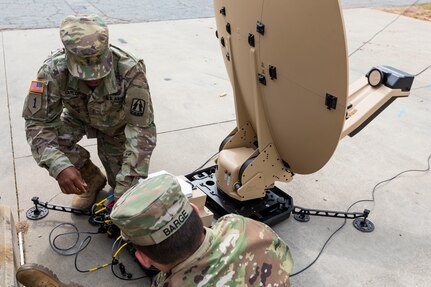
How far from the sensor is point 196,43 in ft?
22.7

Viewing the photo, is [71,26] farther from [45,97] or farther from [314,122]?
[314,122]

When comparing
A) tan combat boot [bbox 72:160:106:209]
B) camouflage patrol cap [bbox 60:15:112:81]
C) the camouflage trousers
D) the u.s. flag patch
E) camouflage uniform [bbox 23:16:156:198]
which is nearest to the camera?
camouflage patrol cap [bbox 60:15:112:81]

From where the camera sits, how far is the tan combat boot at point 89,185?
3.02m

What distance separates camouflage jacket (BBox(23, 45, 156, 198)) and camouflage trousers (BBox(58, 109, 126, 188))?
178 mm

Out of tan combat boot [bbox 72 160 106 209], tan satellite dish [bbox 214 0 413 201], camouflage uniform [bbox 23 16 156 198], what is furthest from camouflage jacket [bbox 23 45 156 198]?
tan satellite dish [bbox 214 0 413 201]

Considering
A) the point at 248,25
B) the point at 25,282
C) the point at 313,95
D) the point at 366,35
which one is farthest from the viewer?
the point at 366,35

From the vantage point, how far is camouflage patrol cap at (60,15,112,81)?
2.33 m

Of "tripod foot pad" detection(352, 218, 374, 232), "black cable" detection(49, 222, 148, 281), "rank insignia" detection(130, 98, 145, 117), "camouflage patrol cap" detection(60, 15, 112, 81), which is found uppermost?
"camouflage patrol cap" detection(60, 15, 112, 81)

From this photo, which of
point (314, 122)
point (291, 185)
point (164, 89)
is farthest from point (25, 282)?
point (164, 89)

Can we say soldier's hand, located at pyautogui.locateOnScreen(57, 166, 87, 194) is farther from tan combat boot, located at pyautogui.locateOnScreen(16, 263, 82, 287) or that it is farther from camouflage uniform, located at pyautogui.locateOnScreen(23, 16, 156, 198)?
tan combat boot, located at pyautogui.locateOnScreen(16, 263, 82, 287)

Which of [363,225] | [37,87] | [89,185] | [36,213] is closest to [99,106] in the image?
[37,87]

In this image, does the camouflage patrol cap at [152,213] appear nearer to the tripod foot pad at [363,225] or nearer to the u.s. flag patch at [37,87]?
the u.s. flag patch at [37,87]

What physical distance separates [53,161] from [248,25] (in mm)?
1368

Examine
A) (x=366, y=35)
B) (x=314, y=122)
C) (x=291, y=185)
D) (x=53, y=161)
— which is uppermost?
(x=314, y=122)
